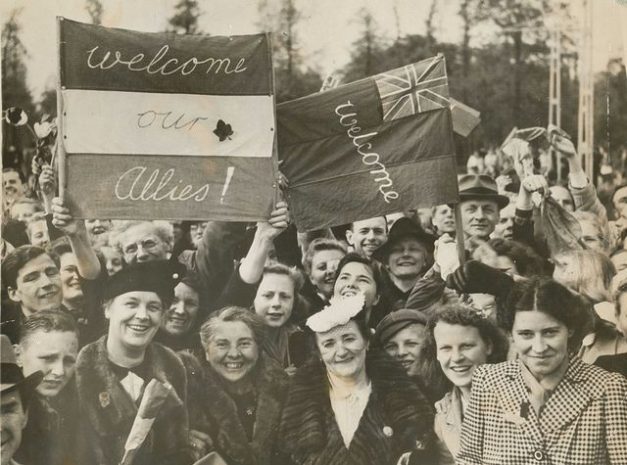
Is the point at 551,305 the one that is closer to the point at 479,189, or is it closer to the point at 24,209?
the point at 479,189

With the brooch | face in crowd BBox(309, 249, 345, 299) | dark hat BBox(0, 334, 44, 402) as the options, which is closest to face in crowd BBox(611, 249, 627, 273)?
face in crowd BBox(309, 249, 345, 299)

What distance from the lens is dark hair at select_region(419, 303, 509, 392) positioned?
12.6 feet

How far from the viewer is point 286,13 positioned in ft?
12.9

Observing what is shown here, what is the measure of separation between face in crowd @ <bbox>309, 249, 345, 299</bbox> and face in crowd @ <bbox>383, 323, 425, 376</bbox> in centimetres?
32

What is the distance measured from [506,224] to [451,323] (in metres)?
0.48

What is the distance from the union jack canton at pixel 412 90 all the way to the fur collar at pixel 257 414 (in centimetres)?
116

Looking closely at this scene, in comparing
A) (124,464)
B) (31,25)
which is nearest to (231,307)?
(124,464)

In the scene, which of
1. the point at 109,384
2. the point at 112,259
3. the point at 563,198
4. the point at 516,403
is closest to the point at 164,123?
the point at 112,259

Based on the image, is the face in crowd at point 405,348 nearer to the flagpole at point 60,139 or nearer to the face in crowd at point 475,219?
the face in crowd at point 475,219

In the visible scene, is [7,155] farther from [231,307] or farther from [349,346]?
[349,346]

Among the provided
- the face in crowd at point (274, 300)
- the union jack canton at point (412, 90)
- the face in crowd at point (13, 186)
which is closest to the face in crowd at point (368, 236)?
the face in crowd at point (274, 300)

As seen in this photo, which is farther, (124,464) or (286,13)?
(286,13)

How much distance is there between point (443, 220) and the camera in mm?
3908

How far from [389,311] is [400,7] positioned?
1279mm
